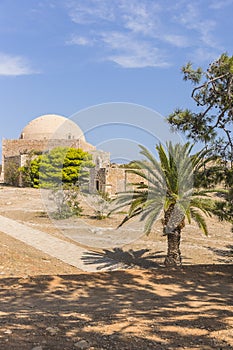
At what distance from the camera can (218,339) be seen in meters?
3.85

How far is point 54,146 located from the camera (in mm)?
38250

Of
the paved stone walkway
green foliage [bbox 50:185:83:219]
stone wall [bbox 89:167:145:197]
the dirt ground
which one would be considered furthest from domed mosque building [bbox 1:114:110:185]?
the dirt ground

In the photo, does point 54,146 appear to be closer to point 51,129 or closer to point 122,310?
point 51,129

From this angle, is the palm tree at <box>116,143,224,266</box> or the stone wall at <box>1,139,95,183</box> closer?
the palm tree at <box>116,143,224,266</box>

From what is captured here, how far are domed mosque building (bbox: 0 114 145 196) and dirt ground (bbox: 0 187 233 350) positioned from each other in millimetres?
16163

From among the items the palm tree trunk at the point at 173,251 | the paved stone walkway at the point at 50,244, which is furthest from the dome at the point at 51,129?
the palm tree trunk at the point at 173,251

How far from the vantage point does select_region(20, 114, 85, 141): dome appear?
4084 centimetres

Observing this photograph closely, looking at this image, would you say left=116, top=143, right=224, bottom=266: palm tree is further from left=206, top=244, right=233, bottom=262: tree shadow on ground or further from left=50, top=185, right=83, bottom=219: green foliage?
left=50, top=185, right=83, bottom=219: green foliage

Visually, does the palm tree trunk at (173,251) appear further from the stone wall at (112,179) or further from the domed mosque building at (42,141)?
the domed mosque building at (42,141)

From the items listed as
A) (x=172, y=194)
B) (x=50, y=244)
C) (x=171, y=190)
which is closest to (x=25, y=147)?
(x=50, y=244)

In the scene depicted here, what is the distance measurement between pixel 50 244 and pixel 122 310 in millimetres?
9106

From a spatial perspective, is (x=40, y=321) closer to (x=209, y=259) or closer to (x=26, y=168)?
(x=209, y=259)

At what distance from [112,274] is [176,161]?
4154 millimetres

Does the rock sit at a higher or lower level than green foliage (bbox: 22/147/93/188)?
lower
